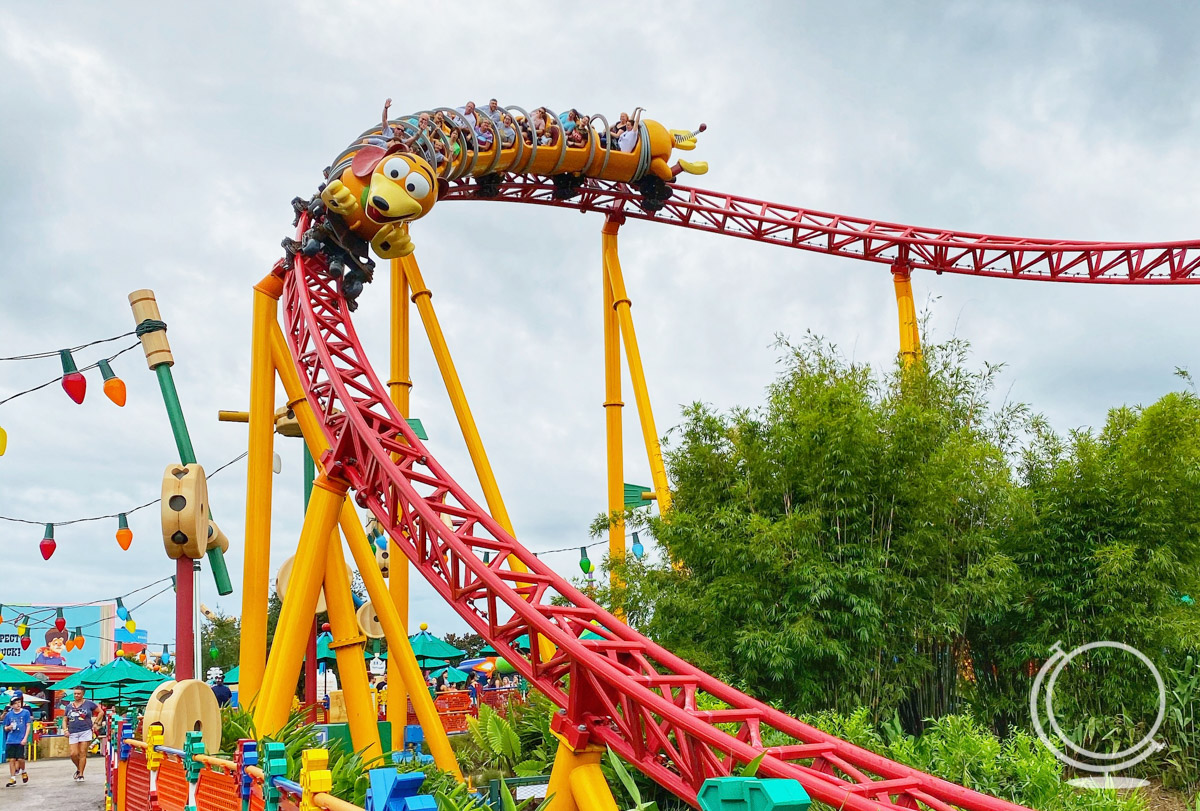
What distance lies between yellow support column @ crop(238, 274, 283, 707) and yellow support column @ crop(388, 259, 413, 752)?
1.28m

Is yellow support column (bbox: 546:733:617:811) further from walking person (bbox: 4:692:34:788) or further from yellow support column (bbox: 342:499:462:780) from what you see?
walking person (bbox: 4:692:34:788)

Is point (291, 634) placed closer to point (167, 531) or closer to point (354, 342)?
point (167, 531)

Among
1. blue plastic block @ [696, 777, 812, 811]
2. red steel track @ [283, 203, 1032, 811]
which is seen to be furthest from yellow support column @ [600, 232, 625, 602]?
blue plastic block @ [696, 777, 812, 811]

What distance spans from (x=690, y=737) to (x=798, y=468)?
411cm

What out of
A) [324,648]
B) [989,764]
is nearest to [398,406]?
[989,764]

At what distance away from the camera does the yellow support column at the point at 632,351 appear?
41.7ft

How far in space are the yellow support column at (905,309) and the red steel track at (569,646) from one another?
6.54 metres

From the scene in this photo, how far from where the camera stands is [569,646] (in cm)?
621

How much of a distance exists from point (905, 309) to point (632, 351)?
4008 mm

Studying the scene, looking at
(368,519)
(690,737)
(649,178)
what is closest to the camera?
(690,737)

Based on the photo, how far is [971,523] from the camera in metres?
10.2

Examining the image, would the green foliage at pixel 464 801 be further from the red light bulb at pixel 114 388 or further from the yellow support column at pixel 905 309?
the yellow support column at pixel 905 309

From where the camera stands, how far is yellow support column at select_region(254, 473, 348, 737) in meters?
8.39

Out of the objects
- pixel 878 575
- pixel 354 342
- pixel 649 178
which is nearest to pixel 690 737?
pixel 878 575
